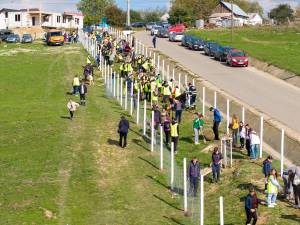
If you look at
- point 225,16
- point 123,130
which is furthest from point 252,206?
point 225,16

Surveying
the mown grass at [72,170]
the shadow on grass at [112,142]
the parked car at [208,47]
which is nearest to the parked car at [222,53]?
the parked car at [208,47]

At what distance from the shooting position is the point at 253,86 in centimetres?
4203

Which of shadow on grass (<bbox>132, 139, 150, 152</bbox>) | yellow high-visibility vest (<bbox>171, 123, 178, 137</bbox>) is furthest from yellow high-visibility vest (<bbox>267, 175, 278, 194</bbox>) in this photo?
shadow on grass (<bbox>132, 139, 150, 152</bbox>)

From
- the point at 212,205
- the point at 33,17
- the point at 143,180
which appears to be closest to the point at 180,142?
the point at 143,180

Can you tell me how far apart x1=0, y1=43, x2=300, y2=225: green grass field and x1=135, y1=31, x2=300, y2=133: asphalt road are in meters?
4.20

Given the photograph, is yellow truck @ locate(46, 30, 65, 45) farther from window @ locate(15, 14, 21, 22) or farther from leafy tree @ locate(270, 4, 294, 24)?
leafy tree @ locate(270, 4, 294, 24)

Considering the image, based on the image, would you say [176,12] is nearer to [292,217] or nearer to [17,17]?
[17,17]

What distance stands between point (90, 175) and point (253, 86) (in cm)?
2118

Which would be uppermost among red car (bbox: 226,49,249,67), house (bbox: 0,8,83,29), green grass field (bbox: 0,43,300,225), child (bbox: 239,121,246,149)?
house (bbox: 0,8,83,29)

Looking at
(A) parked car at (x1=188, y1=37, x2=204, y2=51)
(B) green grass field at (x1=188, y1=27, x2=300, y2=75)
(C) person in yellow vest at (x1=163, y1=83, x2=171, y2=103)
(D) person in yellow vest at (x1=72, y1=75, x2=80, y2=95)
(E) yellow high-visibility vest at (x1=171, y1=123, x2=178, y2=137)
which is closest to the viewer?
(E) yellow high-visibility vest at (x1=171, y1=123, x2=178, y2=137)

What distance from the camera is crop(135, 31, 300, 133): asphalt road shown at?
33.0 m

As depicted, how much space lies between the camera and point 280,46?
6794 cm

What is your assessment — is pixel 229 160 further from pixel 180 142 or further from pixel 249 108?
pixel 249 108

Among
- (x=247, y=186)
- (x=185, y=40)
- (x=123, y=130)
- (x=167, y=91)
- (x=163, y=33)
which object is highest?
(x=163, y=33)
